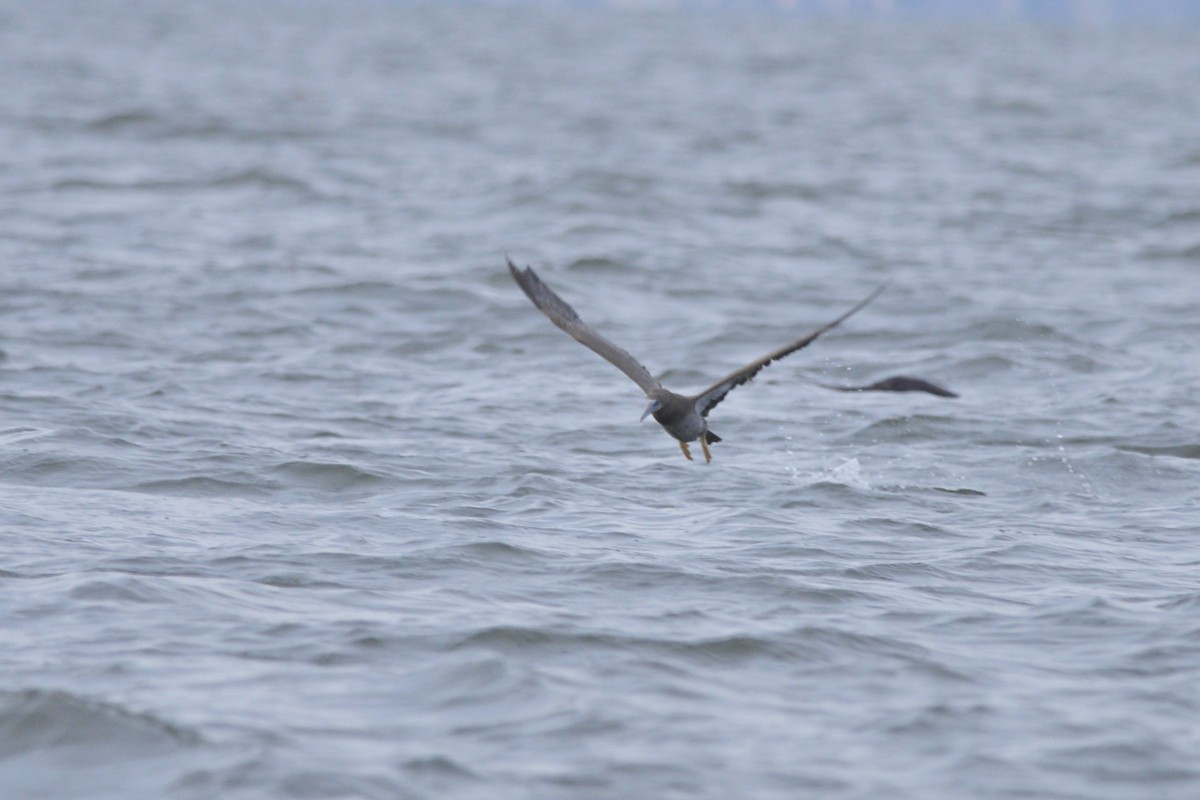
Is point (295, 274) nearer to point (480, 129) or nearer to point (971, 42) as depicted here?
point (480, 129)

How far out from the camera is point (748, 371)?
8016 mm

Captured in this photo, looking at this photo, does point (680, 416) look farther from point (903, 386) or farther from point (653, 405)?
point (903, 386)

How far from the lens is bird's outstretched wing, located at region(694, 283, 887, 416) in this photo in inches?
289

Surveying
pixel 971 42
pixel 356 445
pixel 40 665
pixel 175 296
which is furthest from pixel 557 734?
pixel 971 42

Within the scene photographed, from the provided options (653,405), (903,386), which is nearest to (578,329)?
(653,405)

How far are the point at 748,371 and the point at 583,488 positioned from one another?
2042 millimetres

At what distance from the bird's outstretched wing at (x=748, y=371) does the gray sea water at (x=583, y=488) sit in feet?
2.20

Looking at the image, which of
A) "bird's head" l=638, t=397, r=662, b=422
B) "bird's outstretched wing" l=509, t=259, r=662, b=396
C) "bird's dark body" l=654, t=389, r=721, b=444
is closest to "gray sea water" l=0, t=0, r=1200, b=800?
"bird's dark body" l=654, t=389, r=721, b=444

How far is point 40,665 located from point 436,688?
151cm

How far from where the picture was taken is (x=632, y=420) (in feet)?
38.4

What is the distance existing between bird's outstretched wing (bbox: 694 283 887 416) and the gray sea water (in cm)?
67

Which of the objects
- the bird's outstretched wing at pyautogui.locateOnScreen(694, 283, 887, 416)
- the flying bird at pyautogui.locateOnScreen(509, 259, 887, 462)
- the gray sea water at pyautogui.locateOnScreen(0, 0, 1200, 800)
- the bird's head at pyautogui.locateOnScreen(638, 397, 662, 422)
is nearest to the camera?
the gray sea water at pyautogui.locateOnScreen(0, 0, 1200, 800)

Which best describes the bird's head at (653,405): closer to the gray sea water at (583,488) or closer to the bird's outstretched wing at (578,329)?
the bird's outstretched wing at (578,329)

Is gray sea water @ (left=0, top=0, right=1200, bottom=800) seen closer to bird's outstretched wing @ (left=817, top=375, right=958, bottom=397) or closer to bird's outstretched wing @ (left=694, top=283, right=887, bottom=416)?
bird's outstretched wing @ (left=694, top=283, right=887, bottom=416)
